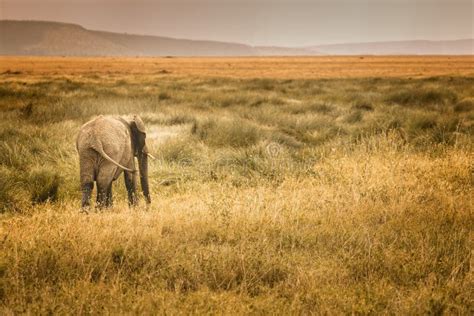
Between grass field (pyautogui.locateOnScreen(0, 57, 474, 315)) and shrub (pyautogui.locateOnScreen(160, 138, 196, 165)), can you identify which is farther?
shrub (pyautogui.locateOnScreen(160, 138, 196, 165))

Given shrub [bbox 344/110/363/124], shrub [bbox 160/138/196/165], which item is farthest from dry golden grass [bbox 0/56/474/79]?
shrub [bbox 160/138/196/165]

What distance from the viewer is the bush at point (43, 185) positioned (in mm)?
7875

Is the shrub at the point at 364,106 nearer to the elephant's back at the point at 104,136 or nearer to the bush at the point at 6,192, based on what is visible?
the bush at the point at 6,192

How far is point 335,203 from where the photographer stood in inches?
251

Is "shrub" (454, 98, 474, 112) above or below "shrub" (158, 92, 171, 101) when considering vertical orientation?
below

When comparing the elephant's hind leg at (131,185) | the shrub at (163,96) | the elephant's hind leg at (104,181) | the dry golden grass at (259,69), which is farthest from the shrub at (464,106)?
the dry golden grass at (259,69)

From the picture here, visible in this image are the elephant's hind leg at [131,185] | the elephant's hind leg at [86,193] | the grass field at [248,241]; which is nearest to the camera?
the grass field at [248,241]

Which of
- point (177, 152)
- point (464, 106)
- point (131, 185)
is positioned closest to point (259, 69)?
point (464, 106)

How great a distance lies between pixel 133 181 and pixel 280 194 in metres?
2.09

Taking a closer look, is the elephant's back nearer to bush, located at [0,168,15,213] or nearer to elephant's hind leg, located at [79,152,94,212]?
elephant's hind leg, located at [79,152,94,212]

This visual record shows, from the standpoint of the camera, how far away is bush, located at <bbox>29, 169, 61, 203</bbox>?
7875 mm

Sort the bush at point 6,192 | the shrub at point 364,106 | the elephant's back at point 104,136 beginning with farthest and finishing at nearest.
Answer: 1. the shrub at point 364,106
2. the bush at point 6,192
3. the elephant's back at point 104,136

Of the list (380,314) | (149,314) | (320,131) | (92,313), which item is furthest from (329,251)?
(320,131)

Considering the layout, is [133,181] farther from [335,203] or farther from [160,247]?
[335,203]
